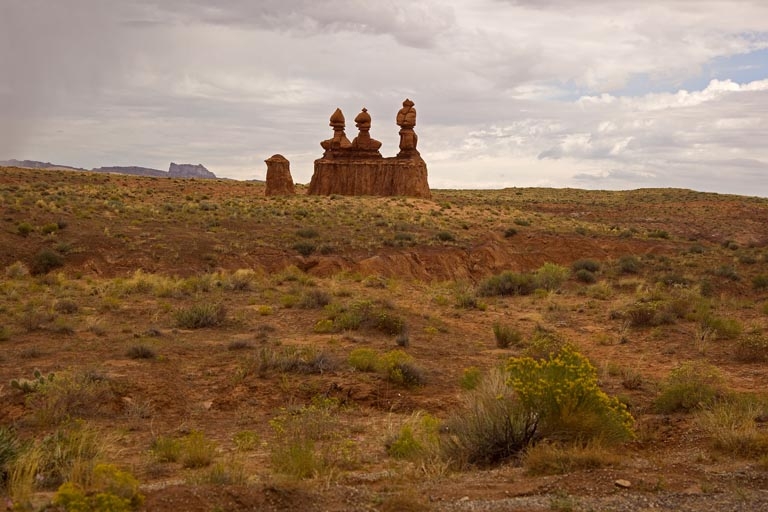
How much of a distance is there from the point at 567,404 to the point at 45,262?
845 inches

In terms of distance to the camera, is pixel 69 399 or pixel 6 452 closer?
pixel 6 452

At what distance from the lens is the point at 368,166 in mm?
56000

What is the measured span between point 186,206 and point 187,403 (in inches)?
1252

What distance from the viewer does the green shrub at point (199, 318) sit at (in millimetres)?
16016

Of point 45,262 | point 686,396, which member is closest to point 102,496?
point 686,396

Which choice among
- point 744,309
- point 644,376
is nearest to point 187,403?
point 644,376

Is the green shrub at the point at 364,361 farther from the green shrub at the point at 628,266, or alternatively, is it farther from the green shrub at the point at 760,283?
the green shrub at the point at 628,266

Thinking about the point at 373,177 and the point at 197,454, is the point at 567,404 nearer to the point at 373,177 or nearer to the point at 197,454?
the point at 197,454

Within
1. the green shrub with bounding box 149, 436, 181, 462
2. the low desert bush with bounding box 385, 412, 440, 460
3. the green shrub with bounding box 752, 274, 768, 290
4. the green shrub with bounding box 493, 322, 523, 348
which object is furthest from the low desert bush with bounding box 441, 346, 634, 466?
the green shrub with bounding box 752, 274, 768, 290

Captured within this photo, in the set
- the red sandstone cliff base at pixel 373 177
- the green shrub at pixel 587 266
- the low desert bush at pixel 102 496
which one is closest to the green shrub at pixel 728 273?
the green shrub at pixel 587 266

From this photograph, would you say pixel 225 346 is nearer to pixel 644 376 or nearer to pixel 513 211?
pixel 644 376

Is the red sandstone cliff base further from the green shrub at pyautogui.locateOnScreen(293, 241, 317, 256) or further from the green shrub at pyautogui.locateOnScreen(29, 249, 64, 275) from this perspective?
the green shrub at pyautogui.locateOnScreen(29, 249, 64, 275)

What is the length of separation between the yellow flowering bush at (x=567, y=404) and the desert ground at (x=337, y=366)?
112 mm

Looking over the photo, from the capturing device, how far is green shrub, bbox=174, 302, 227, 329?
16016mm
